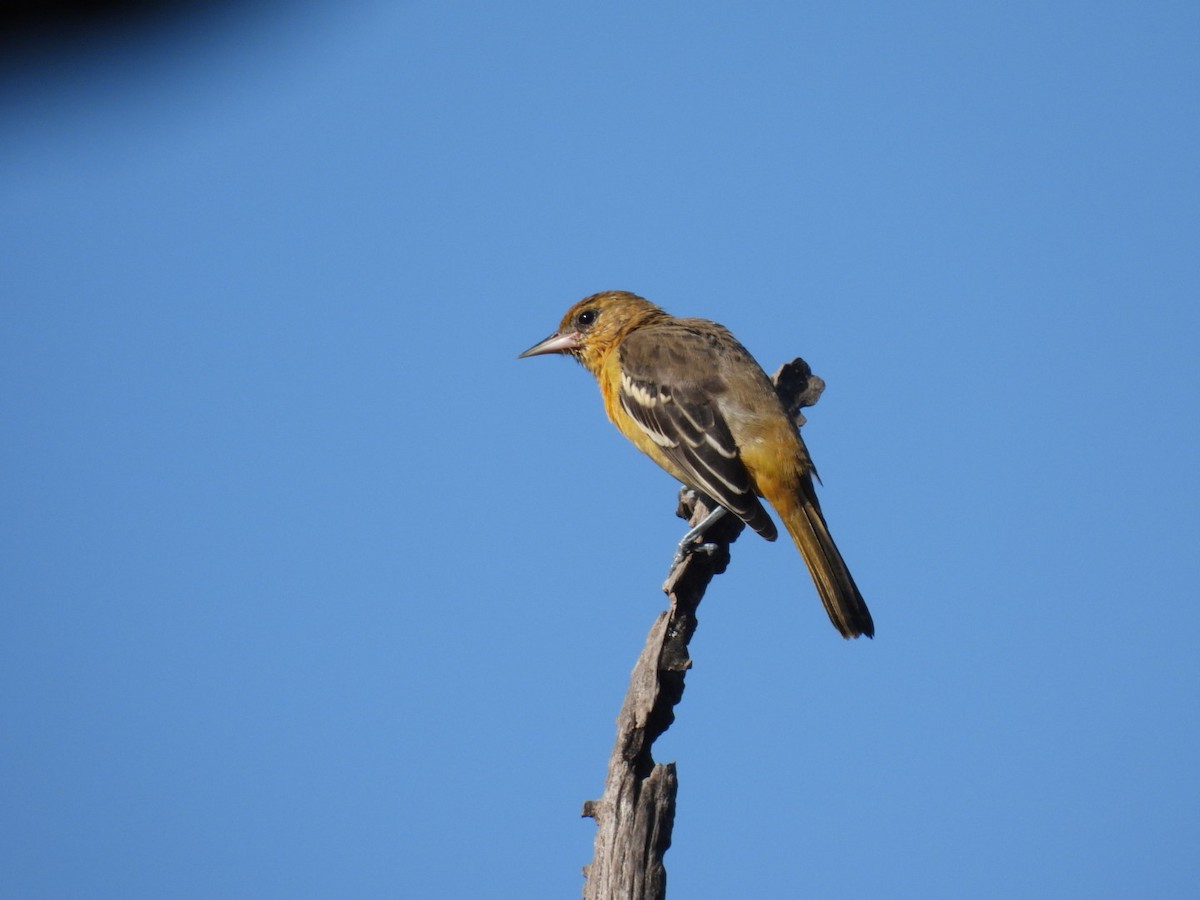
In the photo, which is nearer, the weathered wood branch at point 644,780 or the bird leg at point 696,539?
the weathered wood branch at point 644,780

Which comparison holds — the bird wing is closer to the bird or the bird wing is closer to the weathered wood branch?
the bird

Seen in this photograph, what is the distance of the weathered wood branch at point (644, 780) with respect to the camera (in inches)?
194

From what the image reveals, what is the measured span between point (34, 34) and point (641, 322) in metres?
7.91

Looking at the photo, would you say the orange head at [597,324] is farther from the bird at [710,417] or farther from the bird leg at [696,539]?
the bird leg at [696,539]

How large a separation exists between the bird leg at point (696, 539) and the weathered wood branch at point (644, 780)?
527 millimetres

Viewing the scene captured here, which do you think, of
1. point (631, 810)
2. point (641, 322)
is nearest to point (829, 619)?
point (631, 810)

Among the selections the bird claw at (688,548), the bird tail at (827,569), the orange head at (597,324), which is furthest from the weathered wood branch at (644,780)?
the orange head at (597,324)

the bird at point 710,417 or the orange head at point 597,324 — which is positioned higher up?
the orange head at point 597,324

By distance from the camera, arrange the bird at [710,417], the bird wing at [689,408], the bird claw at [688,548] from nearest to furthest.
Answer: the bird claw at [688,548] < the bird at [710,417] < the bird wing at [689,408]

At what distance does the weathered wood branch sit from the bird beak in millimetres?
3492

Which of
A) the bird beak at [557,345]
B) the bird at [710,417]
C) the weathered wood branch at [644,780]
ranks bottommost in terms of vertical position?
the weathered wood branch at [644,780]

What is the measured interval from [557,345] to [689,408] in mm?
1891

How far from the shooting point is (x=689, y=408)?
7.42 meters

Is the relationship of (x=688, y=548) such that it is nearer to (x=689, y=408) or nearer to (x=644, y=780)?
(x=689, y=408)
